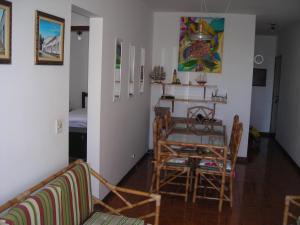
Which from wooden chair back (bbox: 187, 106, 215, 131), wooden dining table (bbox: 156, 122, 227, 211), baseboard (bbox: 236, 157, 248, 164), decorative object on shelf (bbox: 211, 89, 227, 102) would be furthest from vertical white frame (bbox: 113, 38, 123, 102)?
baseboard (bbox: 236, 157, 248, 164)

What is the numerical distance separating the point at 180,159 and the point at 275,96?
5701 millimetres

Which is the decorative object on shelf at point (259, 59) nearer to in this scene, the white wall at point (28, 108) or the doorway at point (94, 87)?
the doorway at point (94, 87)

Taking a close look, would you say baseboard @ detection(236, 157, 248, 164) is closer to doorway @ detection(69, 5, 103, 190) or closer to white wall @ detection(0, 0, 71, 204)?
doorway @ detection(69, 5, 103, 190)

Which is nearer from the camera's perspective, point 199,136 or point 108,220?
point 108,220

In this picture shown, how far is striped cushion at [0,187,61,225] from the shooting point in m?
1.84

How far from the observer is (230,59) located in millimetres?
6387

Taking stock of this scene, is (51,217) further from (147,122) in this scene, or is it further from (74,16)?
(147,122)

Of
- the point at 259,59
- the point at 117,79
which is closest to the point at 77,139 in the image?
the point at 117,79

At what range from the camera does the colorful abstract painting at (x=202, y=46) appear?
636 centimetres

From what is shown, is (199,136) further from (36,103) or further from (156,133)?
(36,103)

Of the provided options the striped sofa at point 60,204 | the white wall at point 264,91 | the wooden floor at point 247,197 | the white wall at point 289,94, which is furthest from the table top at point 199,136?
the white wall at point 264,91

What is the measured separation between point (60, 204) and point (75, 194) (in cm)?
25

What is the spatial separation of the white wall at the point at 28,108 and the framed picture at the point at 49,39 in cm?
5

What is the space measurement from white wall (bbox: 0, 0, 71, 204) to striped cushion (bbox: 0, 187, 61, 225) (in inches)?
10.2
